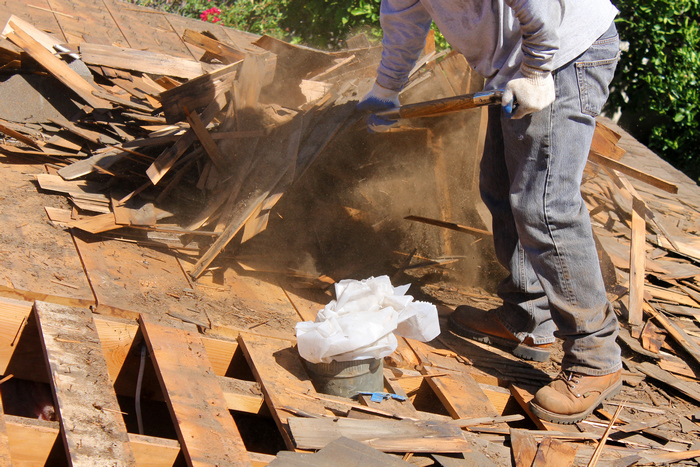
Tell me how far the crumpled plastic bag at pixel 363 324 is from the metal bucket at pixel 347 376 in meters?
0.04

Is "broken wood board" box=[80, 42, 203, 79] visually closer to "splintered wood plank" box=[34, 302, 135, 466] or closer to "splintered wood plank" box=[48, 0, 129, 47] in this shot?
"splintered wood plank" box=[48, 0, 129, 47]

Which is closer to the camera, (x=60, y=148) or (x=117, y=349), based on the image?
(x=117, y=349)

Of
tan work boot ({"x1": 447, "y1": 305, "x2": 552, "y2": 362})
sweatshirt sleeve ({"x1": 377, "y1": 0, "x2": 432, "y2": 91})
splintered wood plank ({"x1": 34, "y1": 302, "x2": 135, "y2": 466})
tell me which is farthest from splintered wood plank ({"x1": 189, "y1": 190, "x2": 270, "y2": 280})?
tan work boot ({"x1": 447, "y1": 305, "x2": 552, "y2": 362})

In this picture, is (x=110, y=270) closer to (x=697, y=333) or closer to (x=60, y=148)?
(x=60, y=148)

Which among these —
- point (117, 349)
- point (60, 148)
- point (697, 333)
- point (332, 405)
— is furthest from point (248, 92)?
point (697, 333)

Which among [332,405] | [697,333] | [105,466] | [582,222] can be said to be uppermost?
[582,222]

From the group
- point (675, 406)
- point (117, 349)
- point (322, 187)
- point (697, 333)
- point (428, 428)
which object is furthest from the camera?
point (322, 187)

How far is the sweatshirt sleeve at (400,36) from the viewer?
2.72 m

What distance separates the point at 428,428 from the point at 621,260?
2524 millimetres

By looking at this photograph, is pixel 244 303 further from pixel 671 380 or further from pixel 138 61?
pixel 138 61

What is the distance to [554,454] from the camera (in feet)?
6.84

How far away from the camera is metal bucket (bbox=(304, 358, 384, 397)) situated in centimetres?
217

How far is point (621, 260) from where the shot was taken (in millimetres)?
3852

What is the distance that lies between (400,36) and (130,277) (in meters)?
1.82
